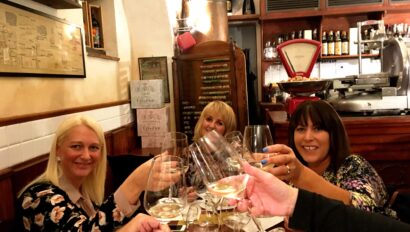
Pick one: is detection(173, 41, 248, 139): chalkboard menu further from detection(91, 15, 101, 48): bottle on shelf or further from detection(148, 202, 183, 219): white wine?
detection(148, 202, 183, 219): white wine

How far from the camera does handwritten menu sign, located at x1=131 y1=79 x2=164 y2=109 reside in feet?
11.0

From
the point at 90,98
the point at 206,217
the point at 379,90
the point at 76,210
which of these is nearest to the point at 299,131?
the point at 206,217

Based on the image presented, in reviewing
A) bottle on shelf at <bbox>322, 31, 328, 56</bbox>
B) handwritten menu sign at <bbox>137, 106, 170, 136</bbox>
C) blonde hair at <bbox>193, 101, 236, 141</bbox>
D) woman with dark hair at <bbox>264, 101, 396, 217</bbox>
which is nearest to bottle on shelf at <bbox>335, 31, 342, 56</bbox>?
bottle on shelf at <bbox>322, 31, 328, 56</bbox>

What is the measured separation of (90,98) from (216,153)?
191 centimetres

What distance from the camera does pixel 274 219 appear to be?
1299mm

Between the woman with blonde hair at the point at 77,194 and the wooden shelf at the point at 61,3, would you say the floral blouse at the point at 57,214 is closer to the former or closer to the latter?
the woman with blonde hair at the point at 77,194

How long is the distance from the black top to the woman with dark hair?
431 mm

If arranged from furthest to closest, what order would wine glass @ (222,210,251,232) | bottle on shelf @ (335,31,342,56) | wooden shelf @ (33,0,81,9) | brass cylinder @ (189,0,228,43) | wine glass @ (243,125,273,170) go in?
bottle on shelf @ (335,31,342,56) → brass cylinder @ (189,0,228,43) → wooden shelf @ (33,0,81,9) → wine glass @ (243,125,273,170) → wine glass @ (222,210,251,232)

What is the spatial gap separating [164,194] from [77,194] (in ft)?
2.67

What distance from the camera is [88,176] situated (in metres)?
1.75

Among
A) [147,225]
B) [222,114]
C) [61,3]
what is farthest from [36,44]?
[147,225]

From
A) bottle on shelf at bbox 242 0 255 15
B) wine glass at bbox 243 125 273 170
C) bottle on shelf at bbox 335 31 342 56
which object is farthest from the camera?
bottle on shelf at bbox 242 0 255 15

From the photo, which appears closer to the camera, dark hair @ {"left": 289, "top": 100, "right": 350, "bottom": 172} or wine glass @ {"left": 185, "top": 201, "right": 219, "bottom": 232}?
wine glass @ {"left": 185, "top": 201, "right": 219, "bottom": 232}

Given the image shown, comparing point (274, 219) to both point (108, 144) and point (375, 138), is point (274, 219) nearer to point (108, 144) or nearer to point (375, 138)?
point (375, 138)
